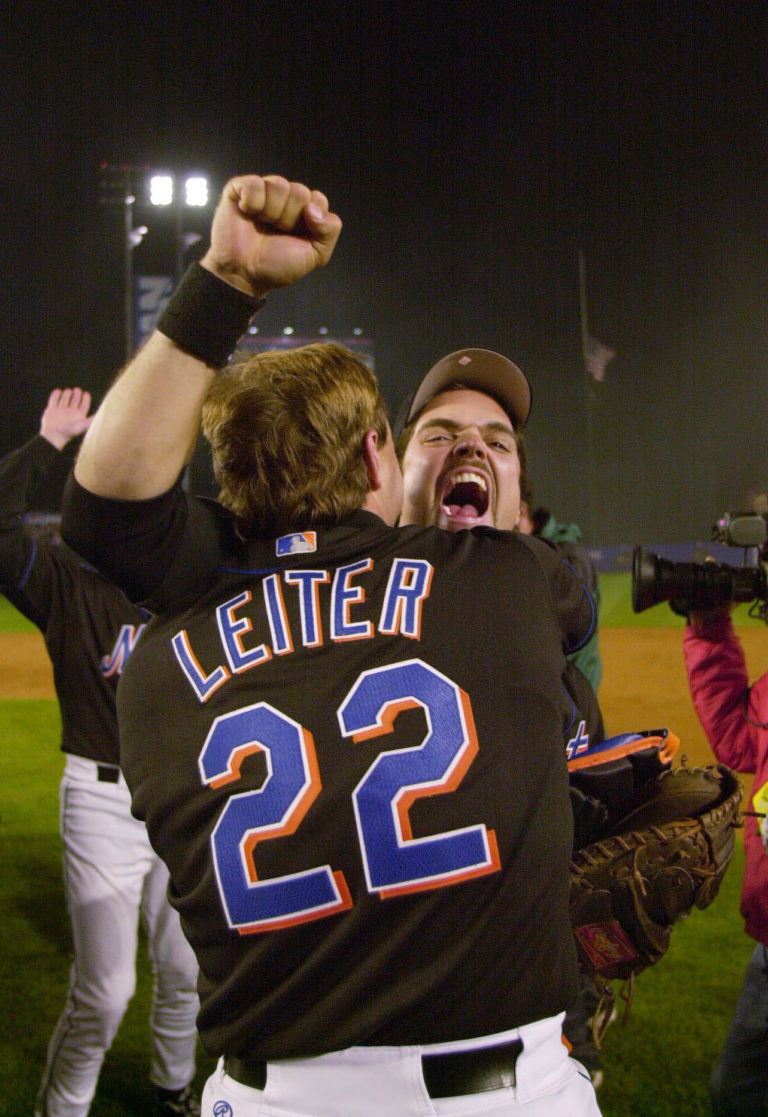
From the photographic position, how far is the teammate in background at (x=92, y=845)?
2.90 metres

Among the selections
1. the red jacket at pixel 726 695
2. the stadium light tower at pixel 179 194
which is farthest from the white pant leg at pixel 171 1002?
the stadium light tower at pixel 179 194

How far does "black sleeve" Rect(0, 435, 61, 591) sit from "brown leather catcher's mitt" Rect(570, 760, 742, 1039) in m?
2.56

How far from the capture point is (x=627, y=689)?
11.5 m

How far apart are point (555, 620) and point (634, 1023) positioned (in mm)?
3137

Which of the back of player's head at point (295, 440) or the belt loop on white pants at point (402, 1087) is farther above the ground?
the back of player's head at point (295, 440)

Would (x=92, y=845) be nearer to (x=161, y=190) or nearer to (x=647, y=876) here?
(x=647, y=876)

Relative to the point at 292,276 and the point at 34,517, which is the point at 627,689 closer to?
the point at 292,276

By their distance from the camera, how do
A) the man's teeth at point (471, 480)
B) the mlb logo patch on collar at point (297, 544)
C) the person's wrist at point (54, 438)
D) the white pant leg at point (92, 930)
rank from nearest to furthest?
1. the mlb logo patch on collar at point (297, 544)
2. the man's teeth at point (471, 480)
3. the white pant leg at point (92, 930)
4. the person's wrist at point (54, 438)

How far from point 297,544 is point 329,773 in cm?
→ 36

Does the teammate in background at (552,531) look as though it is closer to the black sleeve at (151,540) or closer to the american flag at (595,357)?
the black sleeve at (151,540)

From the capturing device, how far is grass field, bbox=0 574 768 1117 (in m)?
3.21

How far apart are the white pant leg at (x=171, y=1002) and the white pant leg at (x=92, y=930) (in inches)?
5.1

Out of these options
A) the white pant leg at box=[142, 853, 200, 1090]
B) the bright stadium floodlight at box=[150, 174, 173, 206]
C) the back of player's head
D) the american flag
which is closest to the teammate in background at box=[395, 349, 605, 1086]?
the back of player's head

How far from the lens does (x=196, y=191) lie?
20.8 metres
